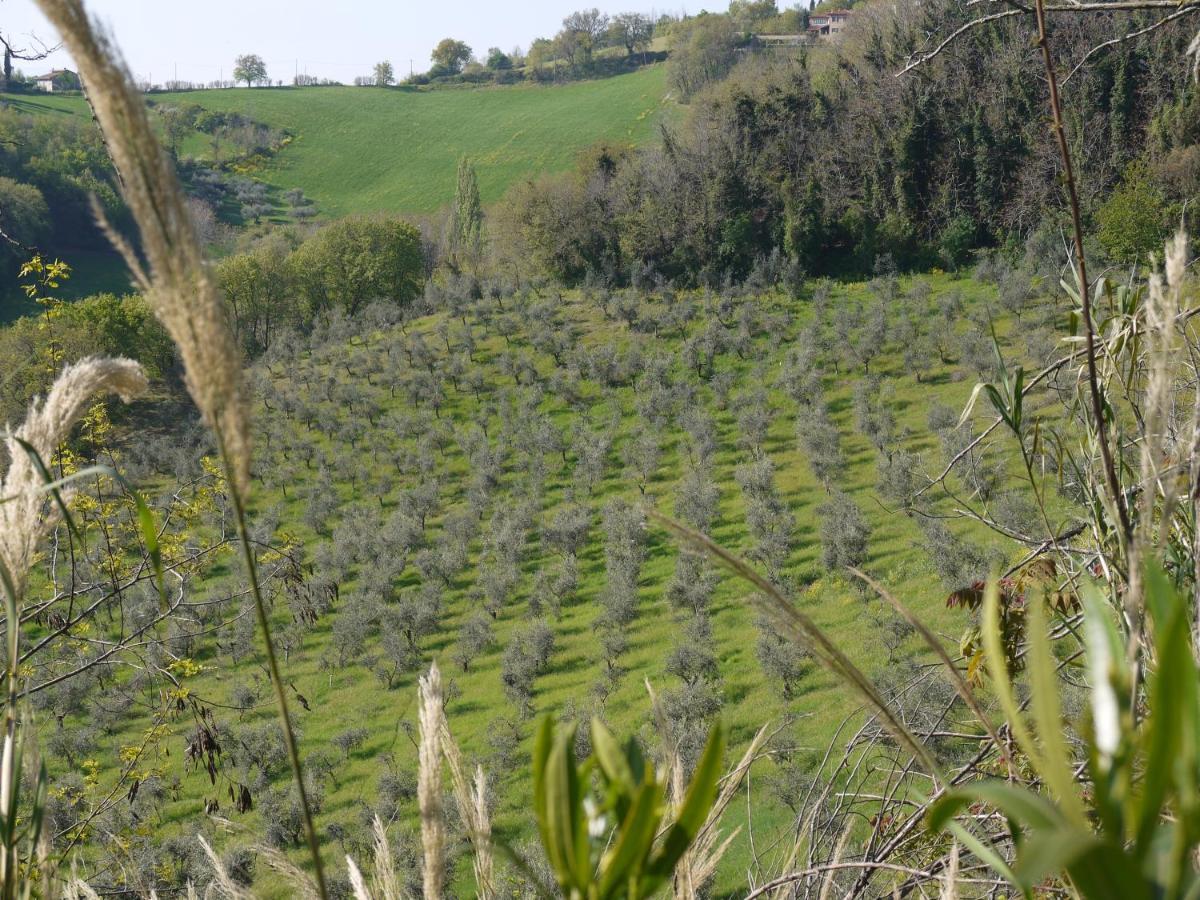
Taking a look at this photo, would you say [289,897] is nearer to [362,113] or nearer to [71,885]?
[71,885]

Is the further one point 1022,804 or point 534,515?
point 534,515

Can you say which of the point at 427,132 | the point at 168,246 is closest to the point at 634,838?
the point at 168,246

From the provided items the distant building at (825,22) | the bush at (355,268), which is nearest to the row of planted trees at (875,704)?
the bush at (355,268)

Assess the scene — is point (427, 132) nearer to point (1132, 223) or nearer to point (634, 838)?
point (1132, 223)

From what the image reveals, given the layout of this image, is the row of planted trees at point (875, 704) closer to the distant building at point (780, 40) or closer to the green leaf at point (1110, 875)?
the green leaf at point (1110, 875)

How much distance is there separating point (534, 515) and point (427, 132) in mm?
50421

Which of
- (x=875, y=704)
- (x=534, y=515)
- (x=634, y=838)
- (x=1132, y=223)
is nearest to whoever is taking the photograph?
(x=634, y=838)

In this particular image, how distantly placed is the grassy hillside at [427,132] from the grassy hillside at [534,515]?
2756 centimetres

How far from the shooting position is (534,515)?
21.9 m

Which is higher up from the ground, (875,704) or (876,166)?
(876,166)

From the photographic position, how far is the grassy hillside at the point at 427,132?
190 feet

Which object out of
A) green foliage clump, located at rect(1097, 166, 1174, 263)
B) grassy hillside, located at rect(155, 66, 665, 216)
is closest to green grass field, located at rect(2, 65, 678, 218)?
grassy hillside, located at rect(155, 66, 665, 216)

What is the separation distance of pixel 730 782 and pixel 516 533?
771 inches

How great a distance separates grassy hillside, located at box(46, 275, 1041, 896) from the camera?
586 inches
